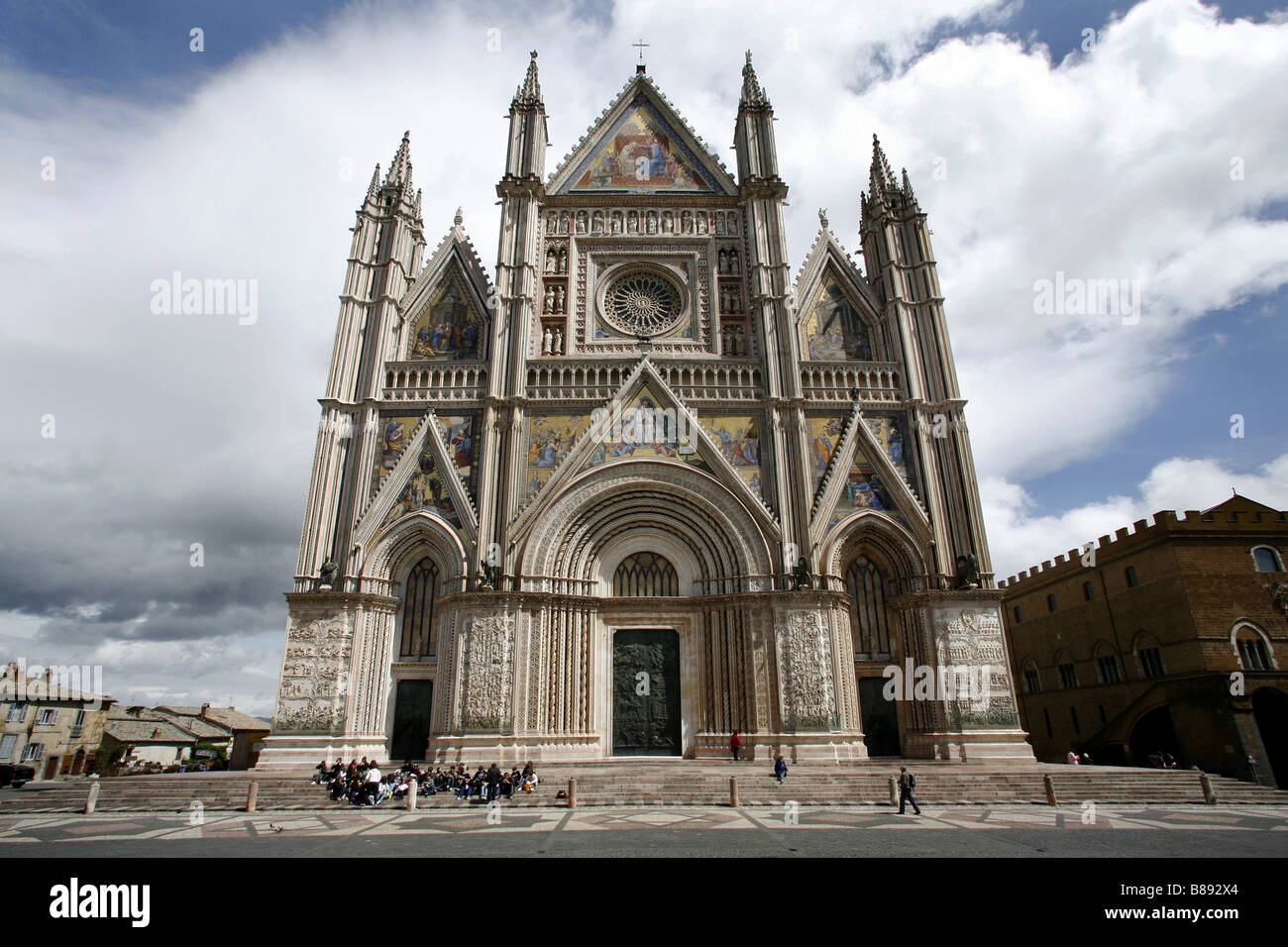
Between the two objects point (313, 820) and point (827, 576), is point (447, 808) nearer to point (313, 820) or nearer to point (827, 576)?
point (313, 820)

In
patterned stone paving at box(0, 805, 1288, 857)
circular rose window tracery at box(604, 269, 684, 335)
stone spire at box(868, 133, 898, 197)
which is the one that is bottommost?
patterned stone paving at box(0, 805, 1288, 857)

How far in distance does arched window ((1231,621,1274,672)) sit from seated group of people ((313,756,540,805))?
26.1 m

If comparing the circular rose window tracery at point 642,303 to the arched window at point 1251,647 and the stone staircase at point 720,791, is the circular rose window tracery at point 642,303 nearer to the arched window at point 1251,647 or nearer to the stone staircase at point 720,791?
the stone staircase at point 720,791

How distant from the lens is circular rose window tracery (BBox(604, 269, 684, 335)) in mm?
26703

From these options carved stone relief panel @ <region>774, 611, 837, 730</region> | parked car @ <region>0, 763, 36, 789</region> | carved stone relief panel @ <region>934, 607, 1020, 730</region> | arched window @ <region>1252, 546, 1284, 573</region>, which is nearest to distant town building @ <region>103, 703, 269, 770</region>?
parked car @ <region>0, 763, 36, 789</region>

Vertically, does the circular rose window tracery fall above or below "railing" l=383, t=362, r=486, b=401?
above

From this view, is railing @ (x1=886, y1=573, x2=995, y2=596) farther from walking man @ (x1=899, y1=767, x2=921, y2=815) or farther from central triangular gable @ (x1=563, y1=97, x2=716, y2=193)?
central triangular gable @ (x1=563, y1=97, x2=716, y2=193)

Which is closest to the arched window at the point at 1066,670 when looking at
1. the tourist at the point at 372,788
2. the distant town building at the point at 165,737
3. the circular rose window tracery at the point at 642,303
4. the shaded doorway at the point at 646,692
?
the shaded doorway at the point at 646,692

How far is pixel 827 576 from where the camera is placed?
871 inches

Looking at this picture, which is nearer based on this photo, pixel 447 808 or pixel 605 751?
pixel 447 808

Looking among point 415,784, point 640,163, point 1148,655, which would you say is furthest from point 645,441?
point 1148,655

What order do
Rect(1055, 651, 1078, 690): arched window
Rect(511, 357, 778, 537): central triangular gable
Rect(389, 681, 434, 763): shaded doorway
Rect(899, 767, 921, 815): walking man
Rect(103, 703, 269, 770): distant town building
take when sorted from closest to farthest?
Rect(899, 767, 921, 815): walking man, Rect(389, 681, 434, 763): shaded doorway, Rect(511, 357, 778, 537): central triangular gable, Rect(1055, 651, 1078, 690): arched window, Rect(103, 703, 269, 770): distant town building
